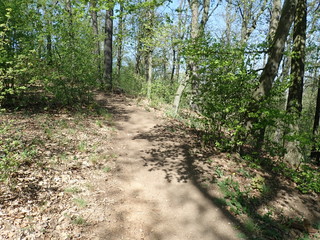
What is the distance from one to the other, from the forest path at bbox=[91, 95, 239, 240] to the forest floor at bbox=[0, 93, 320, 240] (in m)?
0.02

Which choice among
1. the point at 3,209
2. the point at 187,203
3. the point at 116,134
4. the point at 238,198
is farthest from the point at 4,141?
the point at 238,198

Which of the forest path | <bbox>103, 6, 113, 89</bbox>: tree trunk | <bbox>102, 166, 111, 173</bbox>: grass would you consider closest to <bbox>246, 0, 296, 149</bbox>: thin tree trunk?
the forest path

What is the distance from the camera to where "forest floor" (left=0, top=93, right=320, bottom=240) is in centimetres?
403

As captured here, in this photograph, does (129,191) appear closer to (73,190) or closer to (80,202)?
(80,202)

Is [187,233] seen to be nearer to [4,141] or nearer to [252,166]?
[252,166]

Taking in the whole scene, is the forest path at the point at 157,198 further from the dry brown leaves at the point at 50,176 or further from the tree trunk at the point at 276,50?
the tree trunk at the point at 276,50

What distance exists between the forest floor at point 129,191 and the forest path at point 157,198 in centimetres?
2

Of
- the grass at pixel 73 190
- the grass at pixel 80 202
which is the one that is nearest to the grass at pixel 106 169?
the grass at pixel 73 190

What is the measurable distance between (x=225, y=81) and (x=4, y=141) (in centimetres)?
665

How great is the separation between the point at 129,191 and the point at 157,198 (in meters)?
0.71

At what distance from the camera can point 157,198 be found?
509 cm

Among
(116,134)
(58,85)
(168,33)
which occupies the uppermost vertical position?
(168,33)

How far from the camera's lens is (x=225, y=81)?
685cm

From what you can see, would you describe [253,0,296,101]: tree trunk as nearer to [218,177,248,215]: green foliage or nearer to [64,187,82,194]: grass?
[218,177,248,215]: green foliage
